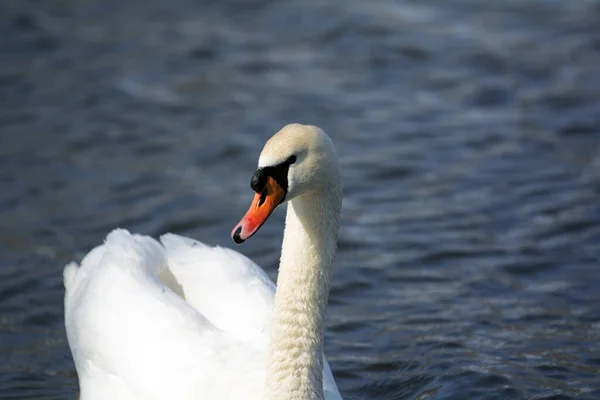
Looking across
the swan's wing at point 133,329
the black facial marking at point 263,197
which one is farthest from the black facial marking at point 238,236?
the swan's wing at point 133,329

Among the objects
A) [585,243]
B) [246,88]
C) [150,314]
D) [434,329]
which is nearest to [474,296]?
[434,329]

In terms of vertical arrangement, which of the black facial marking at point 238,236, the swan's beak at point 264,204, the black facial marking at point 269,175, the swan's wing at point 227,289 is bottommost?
the swan's wing at point 227,289

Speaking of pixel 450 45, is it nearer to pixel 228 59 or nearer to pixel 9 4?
pixel 228 59

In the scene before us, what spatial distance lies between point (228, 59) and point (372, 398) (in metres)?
6.71

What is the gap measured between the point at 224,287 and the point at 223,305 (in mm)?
149

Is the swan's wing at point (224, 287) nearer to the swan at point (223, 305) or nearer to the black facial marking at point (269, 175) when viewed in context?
the swan at point (223, 305)

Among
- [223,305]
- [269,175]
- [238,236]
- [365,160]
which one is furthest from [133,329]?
[365,160]

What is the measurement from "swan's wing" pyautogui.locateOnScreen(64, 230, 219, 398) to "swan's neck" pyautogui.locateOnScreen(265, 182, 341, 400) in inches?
23.3

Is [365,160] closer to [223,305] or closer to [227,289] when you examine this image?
[227,289]

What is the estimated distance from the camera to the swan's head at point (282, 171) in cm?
497

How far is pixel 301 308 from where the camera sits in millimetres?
5441

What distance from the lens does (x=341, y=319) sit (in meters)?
8.00

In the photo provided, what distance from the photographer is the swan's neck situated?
5355 mm

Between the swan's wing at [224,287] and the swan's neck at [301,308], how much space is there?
676 millimetres
